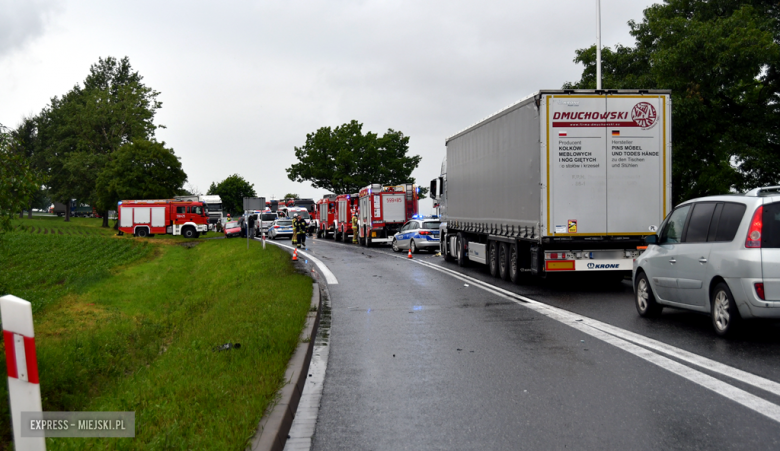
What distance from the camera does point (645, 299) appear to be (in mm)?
10977

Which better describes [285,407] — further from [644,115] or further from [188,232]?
[188,232]

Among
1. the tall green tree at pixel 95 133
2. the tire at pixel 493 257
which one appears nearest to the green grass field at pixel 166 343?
the tire at pixel 493 257

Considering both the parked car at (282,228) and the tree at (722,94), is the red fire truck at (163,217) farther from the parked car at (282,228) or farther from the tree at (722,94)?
the tree at (722,94)

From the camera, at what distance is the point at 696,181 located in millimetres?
26484

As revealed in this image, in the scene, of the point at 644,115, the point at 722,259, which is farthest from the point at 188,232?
the point at 722,259

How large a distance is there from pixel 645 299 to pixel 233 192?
144 meters

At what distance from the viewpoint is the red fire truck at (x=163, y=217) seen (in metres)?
57.0

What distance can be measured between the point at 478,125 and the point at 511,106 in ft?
9.91

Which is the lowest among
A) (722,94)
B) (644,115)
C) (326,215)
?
(326,215)

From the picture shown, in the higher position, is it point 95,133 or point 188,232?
point 95,133

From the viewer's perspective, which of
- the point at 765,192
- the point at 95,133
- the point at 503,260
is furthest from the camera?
the point at 95,133

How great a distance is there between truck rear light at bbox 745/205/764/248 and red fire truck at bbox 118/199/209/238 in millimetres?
52157

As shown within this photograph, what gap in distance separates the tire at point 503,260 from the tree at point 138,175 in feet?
178

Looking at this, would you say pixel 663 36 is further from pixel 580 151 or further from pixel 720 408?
pixel 720 408
